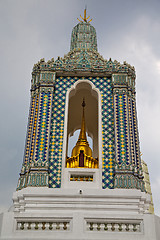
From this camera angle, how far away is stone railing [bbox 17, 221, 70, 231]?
703 centimetres

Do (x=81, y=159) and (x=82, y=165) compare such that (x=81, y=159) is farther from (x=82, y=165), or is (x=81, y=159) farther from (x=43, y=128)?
(x=43, y=128)

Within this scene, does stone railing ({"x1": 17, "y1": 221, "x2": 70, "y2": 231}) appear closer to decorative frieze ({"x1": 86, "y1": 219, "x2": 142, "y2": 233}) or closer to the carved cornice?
decorative frieze ({"x1": 86, "y1": 219, "x2": 142, "y2": 233})

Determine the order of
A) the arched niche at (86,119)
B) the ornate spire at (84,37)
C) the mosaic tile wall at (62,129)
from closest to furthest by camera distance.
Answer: the arched niche at (86,119) → the mosaic tile wall at (62,129) → the ornate spire at (84,37)

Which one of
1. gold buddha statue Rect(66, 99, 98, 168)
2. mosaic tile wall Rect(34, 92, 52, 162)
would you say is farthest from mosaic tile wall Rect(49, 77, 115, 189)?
gold buddha statue Rect(66, 99, 98, 168)

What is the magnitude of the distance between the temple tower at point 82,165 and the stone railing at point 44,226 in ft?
0.06

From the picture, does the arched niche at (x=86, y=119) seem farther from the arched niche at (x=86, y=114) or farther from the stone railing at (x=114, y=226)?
the stone railing at (x=114, y=226)

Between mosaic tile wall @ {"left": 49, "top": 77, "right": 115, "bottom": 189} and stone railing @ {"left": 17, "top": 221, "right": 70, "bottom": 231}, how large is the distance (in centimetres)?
237

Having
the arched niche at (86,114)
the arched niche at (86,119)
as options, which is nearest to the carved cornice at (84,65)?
the arched niche at (86,119)

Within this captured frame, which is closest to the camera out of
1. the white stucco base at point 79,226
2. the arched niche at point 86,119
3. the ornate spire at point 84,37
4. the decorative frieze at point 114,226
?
the white stucco base at point 79,226

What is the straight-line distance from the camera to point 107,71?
11562 mm

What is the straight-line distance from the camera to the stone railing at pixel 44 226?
23.1 feet

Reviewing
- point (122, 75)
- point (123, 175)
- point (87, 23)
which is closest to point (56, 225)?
point (123, 175)

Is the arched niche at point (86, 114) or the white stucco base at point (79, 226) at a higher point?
the arched niche at point (86, 114)

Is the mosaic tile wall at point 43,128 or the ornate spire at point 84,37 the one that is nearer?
the mosaic tile wall at point 43,128
